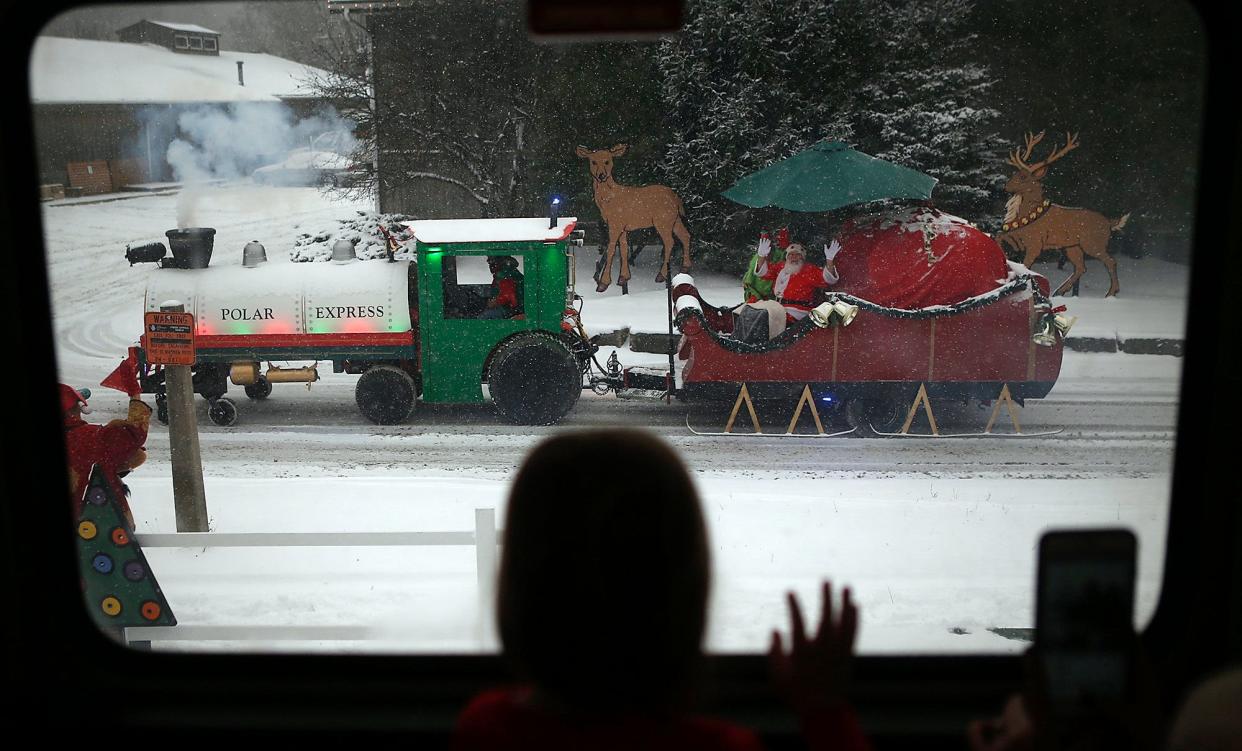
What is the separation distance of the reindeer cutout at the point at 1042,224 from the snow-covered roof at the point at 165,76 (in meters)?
5.24

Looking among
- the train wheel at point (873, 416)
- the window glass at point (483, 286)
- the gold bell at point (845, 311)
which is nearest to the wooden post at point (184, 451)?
the window glass at point (483, 286)

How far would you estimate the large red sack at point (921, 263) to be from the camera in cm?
638

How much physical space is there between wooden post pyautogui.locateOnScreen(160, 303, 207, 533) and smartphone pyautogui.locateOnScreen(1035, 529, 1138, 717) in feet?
10.8

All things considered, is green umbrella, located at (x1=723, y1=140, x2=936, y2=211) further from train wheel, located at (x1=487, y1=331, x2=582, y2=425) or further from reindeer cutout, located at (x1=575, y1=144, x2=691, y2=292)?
train wheel, located at (x1=487, y1=331, x2=582, y2=425)

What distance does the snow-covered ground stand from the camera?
3.29m

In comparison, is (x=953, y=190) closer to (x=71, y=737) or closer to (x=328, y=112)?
(x=328, y=112)

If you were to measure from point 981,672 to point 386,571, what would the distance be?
2779 mm

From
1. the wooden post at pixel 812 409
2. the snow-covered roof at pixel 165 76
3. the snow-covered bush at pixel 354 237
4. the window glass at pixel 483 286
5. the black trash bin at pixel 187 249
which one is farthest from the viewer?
the snow-covered bush at pixel 354 237

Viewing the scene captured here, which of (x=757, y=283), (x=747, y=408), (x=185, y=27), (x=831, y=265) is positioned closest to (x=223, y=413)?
(x=185, y=27)

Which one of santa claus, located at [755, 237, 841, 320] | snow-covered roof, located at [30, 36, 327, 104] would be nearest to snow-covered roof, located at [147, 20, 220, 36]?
snow-covered roof, located at [30, 36, 327, 104]

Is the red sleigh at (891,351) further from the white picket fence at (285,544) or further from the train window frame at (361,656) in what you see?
the train window frame at (361,656)

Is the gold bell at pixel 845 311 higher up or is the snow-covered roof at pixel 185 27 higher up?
the snow-covered roof at pixel 185 27

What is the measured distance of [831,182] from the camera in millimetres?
6562

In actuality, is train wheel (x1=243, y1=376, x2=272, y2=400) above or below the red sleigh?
below
